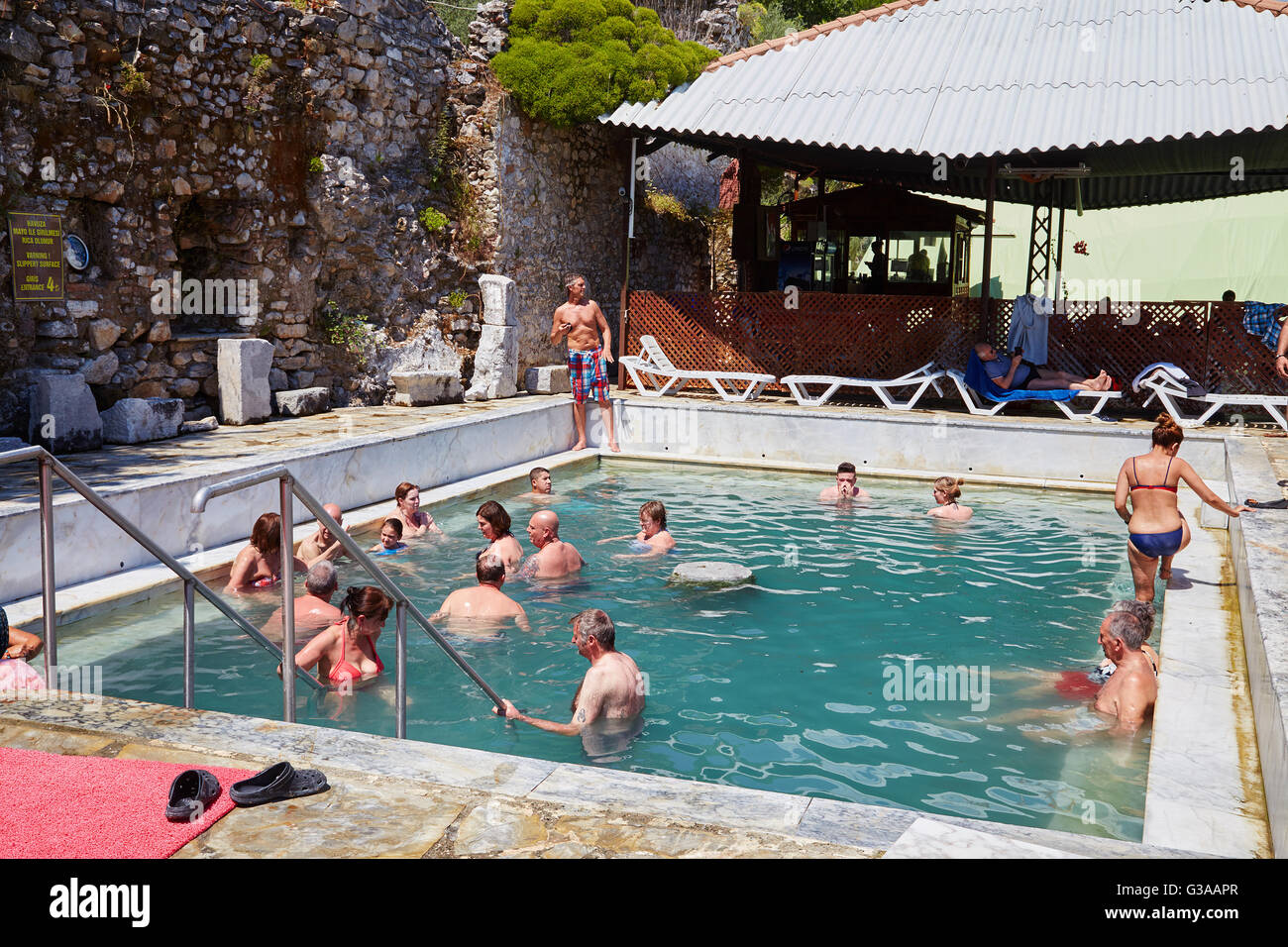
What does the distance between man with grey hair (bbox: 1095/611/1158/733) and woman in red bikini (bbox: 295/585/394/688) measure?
398 cm

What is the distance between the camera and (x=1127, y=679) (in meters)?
5.73

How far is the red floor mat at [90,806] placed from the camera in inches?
129

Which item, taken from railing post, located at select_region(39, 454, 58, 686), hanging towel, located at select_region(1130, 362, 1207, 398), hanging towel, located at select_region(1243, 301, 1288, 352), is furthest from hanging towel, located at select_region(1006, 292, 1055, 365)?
railing post, located at select_region(39, 454, 58, 686)

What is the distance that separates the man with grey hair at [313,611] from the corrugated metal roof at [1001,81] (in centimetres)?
968

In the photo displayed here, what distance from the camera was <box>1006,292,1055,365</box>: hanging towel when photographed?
14.2m

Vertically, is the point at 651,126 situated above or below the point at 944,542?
above

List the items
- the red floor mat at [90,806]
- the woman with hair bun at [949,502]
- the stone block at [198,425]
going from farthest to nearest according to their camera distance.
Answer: the stone block at [198,425], the woman with hair bun at [949,502], the red floor mat at [90,806]

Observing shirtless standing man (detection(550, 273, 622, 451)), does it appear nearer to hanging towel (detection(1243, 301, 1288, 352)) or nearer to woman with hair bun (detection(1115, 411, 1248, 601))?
woman with hair bun (detection(1115, 411, 1248, 601))

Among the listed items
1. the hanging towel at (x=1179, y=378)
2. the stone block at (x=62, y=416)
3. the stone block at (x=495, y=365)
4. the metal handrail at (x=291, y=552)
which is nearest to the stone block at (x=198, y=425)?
A: the stone block at (x=62, y=416)

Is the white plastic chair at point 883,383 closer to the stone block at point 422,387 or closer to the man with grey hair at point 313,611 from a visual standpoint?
the stone block at point 422,387
